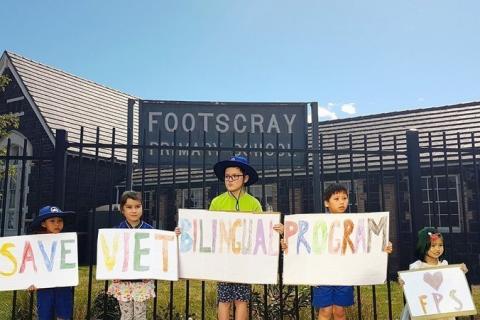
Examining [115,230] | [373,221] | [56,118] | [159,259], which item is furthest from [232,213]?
[56,118]

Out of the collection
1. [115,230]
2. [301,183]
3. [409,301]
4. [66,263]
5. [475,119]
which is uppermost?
[475,119]

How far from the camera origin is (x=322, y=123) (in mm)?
16781

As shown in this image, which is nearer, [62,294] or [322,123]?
[62,294]

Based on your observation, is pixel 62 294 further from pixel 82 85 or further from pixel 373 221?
pixel 82 85

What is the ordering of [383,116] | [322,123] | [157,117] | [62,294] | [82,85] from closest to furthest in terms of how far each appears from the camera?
[62,294] → [157,117] → [383,116] → [322,123] → [82,85]

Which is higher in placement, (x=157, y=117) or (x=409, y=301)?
(x=157, y=117)

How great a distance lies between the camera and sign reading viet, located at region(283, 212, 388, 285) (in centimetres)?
378

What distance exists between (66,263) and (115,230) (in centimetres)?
51

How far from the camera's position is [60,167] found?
4184 mm

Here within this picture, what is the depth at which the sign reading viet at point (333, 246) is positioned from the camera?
3.78 meters

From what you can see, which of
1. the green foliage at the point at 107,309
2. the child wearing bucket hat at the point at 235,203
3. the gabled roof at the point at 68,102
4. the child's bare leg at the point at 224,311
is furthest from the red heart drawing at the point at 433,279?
the gabled roof at the point at 68,102

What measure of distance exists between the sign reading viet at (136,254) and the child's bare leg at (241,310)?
55 centimetres

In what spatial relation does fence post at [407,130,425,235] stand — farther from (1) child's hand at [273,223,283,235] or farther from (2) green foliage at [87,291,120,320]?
(2) green foliage at [87,291,120,320]

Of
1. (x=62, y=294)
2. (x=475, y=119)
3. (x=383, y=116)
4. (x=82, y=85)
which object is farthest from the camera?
(x=82, y=85)
